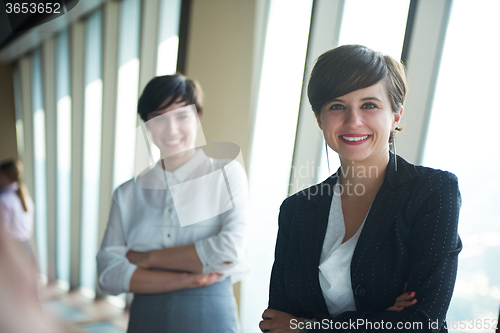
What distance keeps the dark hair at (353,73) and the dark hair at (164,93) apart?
2.72 feet

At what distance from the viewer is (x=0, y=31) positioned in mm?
1415

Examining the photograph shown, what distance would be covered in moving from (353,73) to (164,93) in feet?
3.26

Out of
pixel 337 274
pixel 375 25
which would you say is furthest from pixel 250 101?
pixel 337 274

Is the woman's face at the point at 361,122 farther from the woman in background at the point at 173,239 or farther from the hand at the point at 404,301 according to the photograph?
the woman in background at the point at 173,239

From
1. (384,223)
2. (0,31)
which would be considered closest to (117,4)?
(0,31)

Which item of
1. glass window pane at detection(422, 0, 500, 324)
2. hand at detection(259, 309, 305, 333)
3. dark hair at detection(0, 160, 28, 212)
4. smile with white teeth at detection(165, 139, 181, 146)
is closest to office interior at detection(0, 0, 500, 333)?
glass window pane at detection(422, 0, 500, 324)

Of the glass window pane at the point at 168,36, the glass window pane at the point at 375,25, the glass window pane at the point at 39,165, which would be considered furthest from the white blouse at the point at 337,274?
the glass window pane at the point at 39,165

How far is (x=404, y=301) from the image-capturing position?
1026mm

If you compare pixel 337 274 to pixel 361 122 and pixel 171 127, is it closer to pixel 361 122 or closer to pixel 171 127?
pixel 361 122

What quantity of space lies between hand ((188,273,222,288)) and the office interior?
42cm

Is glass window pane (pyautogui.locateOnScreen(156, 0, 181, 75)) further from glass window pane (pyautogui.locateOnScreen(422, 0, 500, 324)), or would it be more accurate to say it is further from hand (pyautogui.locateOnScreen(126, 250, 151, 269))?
glass window pane (pyautogui.locateOnScreen(422, 0, 500, 324))

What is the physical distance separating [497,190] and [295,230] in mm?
809

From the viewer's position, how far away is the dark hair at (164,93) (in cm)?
179

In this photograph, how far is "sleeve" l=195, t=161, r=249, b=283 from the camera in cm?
163
